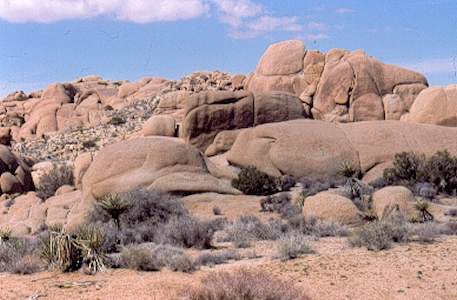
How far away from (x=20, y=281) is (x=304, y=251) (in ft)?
18.5

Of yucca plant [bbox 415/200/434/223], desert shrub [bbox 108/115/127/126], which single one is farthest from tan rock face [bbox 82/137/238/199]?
desert shrub [bbox 108/115/127/126]

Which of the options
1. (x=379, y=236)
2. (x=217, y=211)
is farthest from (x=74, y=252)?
(x=217, y=211)

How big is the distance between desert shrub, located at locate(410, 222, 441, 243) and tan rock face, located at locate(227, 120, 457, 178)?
1163 cm

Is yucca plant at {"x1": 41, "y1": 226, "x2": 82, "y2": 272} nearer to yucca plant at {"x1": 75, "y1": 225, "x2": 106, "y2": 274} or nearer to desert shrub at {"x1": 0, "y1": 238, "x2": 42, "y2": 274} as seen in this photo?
yucca plant at {"x1": 75, "y1": 225, "x2": 106, "y2": 274}

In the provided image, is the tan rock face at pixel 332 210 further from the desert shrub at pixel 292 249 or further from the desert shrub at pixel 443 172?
the desert shrub at pixel 443 172

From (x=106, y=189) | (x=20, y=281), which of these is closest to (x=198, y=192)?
(x=106, y=189)

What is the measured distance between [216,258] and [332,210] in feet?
20.5

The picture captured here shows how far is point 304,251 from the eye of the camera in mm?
14109

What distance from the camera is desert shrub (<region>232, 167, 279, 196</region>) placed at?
2603 centimetres

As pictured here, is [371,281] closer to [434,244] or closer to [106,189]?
[434,244]

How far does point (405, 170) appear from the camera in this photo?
2664 centimetres

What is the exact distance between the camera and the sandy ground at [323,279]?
11031 millimetres

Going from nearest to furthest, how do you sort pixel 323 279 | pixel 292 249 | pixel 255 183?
1. pixel 323 279
2. pixel 292 249
3. pixel 255 183

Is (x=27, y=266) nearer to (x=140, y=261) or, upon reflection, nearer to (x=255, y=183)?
(x=140, y=261)
